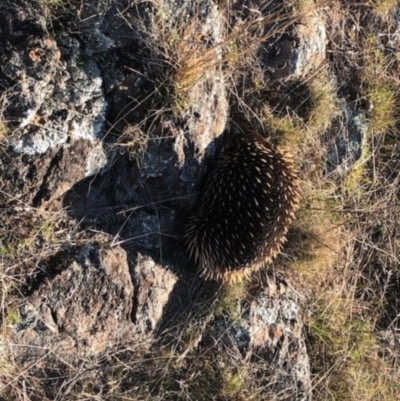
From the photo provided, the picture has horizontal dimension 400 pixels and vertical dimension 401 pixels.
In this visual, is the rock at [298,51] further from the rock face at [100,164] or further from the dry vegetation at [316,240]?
the rock face at [100,164]

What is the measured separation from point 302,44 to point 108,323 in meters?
1.82

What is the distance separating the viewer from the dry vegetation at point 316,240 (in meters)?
2.90

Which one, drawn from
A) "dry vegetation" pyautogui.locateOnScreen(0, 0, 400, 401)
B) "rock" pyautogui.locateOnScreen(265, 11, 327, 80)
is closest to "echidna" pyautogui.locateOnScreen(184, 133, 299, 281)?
"dry vegetation" pyautogui.locateOnScreen(0, 0, 400, 401)

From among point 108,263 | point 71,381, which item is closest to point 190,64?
point 108,263

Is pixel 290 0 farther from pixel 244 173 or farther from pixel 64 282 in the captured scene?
pixel 64 282

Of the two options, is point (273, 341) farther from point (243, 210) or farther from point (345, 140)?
point (345, 140)

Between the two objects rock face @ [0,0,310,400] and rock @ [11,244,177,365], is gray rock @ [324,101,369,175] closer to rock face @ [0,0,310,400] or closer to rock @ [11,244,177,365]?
rock face @ [0,0,310,400]

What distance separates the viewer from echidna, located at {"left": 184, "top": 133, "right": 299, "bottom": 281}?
3.04 metres

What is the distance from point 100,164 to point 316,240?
141cm

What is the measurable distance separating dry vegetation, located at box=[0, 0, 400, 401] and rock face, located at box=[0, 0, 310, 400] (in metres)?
0.08

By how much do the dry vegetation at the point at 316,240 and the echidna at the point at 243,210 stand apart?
30cm

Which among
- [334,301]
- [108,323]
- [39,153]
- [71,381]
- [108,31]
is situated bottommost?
[334,301]

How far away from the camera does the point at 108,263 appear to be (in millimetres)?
2977

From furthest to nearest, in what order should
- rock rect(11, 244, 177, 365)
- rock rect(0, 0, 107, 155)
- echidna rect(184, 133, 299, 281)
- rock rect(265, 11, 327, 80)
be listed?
rock rect(265, 11, 327, 80) → echidna rect(184, 133, 299, 281) → rock rect(11, 244, 177, 365) → rock rect(0, 0, 107, 155)
